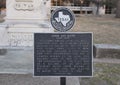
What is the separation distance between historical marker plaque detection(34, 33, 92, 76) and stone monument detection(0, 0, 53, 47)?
6.11m

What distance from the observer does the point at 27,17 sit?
41.7 feet

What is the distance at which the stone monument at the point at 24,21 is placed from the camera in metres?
12.3

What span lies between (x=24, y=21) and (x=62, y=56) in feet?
22.2

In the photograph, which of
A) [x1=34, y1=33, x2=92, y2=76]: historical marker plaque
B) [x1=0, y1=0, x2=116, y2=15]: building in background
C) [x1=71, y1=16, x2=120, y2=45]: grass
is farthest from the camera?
[x1=0, y1=0, x2=116, y2=15]: building in background

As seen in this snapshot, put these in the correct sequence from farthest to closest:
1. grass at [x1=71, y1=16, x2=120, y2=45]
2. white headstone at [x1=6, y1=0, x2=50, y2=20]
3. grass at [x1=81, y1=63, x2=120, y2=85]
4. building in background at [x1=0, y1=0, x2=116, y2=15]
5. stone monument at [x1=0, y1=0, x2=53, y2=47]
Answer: building in background at [x1=0, y1=0, x2=116, y2=15] → grass at [x1=71, y1=16, x2=120, y2=45] → white headstone at [x1=6, y1=0, x2=50, y2=20] → stone monument at [x1=0, y1=0, x2=53, y2=47] → grass at [x1=81, y1=63, x2=120, y2=85]

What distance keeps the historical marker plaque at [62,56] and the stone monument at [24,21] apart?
611 cm

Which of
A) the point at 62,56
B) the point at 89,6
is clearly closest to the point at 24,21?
the point at 62,56

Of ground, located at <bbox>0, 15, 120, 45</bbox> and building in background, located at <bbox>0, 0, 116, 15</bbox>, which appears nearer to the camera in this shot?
ground, located at <bbox>0, 15, 120, 45</bbox>

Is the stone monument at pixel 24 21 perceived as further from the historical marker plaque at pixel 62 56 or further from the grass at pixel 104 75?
the historical marker plaque at pixel 62 56

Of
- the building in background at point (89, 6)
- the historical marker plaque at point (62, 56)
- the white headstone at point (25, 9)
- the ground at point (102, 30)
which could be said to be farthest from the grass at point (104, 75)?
the building in background at point (89, 6)

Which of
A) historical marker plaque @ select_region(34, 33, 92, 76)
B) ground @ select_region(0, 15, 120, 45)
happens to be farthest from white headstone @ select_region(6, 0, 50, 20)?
historical marker plaque @ select_region(34, 33, 92, 76)

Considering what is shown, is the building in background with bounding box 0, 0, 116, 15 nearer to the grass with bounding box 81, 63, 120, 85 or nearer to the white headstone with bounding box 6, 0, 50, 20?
the white headstone with bounding box 6, 0, 50, 20

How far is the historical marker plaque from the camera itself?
614cm

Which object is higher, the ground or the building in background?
the building in background
